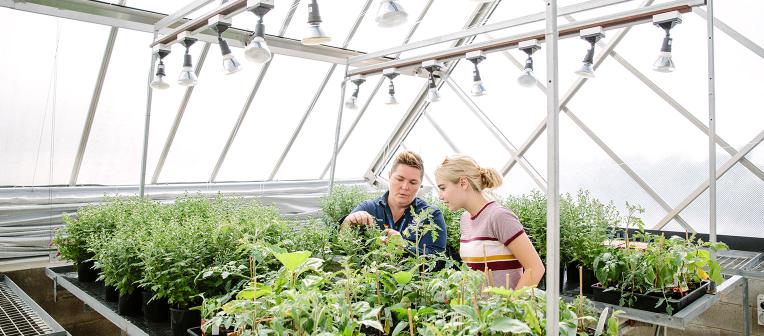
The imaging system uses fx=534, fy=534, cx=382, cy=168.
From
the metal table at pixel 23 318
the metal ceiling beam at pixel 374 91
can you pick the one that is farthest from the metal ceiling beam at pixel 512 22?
the metal table at pixel 23 318

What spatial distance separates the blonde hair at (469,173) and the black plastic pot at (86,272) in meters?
2.29

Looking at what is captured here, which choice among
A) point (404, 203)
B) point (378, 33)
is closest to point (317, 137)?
point (378, 33)

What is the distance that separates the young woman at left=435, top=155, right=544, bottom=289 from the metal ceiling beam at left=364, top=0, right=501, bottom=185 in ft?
16.4

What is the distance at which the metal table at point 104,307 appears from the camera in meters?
2.40

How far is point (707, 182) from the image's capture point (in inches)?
217

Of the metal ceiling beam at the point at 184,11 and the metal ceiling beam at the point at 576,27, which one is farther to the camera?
the metal ceiling beam at the point at 184,11

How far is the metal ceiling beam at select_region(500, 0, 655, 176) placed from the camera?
611 centimetres

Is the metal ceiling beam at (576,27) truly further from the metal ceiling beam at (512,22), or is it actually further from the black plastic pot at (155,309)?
the black plastic pot at (155,309)

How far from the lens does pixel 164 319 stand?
8.28 feet

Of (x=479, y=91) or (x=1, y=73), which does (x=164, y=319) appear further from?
(x=1, y=73)

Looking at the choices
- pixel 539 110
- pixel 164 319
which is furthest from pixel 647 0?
pixel 164 319

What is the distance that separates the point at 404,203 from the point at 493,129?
4316 millimetres

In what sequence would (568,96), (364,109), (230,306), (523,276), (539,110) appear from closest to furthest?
(230,306)
(523,276)
(568,96)
(539,110)
(364,109)

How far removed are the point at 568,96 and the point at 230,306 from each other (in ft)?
19.2
